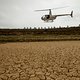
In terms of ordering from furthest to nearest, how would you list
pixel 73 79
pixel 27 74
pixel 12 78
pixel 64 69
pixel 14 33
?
pixel 14 33 → pixel 64 69 → pixel 27 74 → pixel 12 78 → pixel 73 79

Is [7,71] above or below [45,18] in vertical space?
below

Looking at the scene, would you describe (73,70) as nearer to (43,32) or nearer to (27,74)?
(27,74)

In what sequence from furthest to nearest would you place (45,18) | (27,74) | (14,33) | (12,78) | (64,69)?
(14,33)
(45,18)
(64,69)
(27,74)
(12,78)

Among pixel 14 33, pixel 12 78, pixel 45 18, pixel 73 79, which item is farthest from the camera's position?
pixel 14 33

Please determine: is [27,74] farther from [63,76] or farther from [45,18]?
[45,18]

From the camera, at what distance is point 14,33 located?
34812 millimetres

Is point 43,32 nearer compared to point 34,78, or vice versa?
point 34,78

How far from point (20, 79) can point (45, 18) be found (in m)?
21.9

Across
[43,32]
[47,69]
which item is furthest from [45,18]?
[47,69]

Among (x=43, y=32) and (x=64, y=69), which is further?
(x=43, y=32)

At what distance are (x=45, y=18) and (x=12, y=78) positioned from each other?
2179 centimetres

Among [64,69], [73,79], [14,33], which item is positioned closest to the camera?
[73,79]

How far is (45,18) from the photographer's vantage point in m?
25.7

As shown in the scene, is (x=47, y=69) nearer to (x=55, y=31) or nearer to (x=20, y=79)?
(x=20, y=79)
